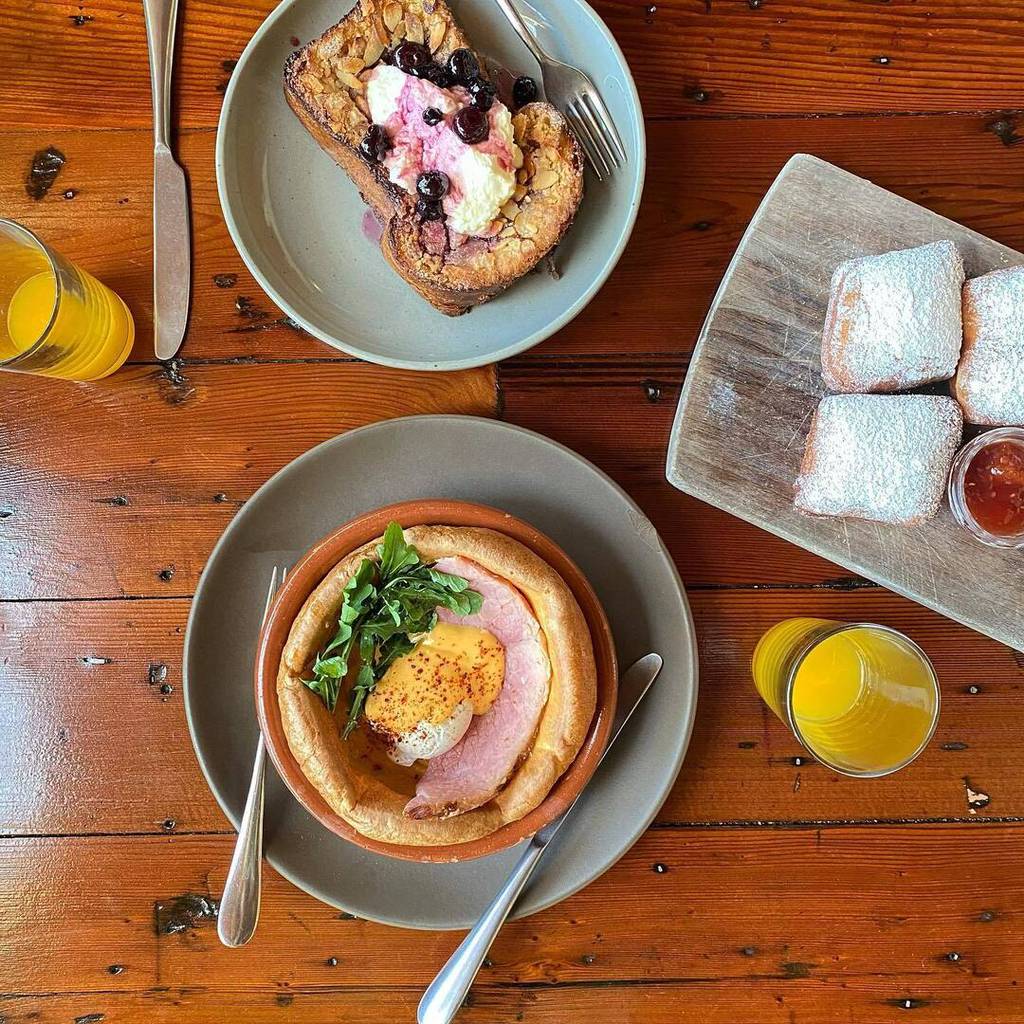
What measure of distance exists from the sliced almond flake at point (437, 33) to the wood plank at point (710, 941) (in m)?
1.57

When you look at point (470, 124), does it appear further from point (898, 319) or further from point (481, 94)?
point (898, 319)

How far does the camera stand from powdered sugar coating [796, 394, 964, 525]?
4.65 ft

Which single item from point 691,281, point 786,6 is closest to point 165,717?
point 691,281

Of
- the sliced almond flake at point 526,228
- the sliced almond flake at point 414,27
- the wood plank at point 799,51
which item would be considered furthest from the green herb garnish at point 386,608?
the wood plank at point 799,51

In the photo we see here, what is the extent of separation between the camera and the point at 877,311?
1.42m

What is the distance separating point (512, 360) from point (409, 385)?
214mm

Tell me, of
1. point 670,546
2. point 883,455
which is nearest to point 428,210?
point 670,546

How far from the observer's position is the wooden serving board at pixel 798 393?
4.95ft

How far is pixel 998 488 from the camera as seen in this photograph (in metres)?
1.42

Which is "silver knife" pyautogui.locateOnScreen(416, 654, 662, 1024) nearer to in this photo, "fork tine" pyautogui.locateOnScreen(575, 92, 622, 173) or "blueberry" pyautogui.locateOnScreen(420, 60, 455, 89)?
"fork tine" pyautogui.locateOnScreen(575, 92, 622, 173)

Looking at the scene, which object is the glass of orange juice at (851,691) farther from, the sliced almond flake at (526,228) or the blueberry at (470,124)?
the blueberry at (470,124)

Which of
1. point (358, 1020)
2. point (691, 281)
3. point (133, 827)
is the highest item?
point (691, 281)

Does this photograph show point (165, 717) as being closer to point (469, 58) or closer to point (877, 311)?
point (469, 58)

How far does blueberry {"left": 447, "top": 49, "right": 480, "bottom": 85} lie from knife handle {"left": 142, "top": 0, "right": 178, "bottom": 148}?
60 cm
